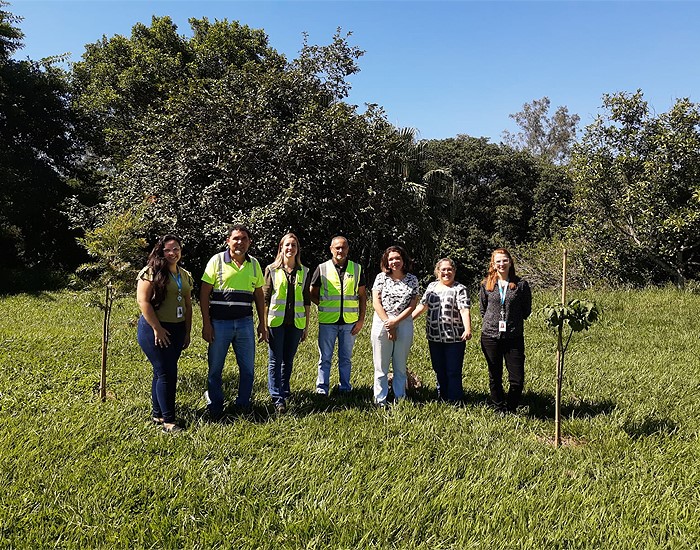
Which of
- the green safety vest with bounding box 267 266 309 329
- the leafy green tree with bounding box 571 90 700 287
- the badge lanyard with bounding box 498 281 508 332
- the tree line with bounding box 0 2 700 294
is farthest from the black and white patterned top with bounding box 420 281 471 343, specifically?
the leafy green tree with bounding box 571 90 700 287

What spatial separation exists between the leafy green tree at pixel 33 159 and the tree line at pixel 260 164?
5 cm

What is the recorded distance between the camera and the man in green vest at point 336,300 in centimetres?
511

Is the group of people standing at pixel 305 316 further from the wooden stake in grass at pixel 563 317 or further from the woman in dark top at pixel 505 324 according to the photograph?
the wooden stake in grass at pixel 563 317

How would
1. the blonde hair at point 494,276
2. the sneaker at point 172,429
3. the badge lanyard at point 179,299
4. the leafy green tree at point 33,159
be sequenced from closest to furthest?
1. the sneaker at point 172,429
2. the badge lanyard at point 179,299
3. the blonde hair at point 494,276
4. the leafy green tree at point 33,159

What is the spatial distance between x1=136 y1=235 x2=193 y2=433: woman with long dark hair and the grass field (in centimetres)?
32

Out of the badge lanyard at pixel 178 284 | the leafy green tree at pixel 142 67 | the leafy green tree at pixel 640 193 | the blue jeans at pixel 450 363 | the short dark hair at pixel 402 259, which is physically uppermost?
the leafy green tree at pixel 142 67

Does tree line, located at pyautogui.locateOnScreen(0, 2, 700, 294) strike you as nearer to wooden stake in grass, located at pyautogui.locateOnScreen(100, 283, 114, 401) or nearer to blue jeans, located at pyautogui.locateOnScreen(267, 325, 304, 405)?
wooden stake in grass, located at pyautogui.locateOnScreen(100, 283, 114, 401)

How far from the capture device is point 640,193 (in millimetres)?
13281

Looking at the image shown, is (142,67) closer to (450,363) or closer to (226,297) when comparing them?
(226,297)

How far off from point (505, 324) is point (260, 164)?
33.9 feet

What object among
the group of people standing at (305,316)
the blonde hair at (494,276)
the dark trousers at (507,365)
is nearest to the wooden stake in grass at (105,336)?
the group of people standing at (305,316)

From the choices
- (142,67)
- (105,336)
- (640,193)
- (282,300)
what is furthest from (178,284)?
(142,67)

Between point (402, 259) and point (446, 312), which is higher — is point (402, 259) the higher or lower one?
the higher one

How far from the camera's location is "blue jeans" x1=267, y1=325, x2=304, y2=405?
4742 mm
